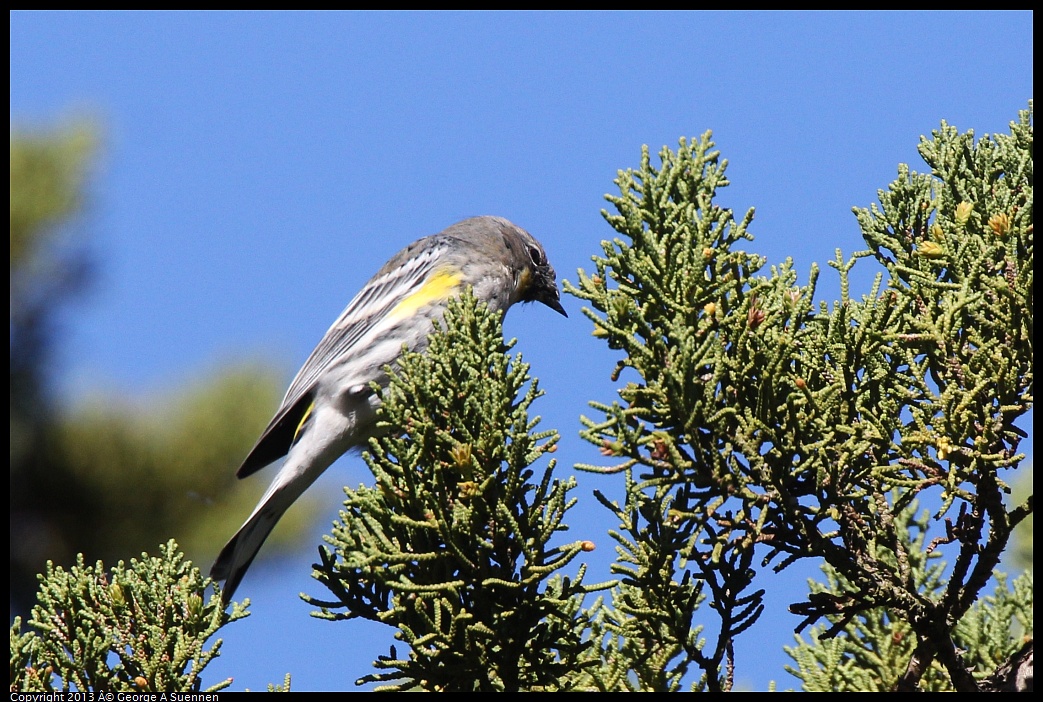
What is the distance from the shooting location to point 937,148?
111 inches

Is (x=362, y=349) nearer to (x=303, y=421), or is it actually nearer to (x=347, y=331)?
(x=347, y=331)

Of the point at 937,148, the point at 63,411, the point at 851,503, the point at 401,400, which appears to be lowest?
the point at 851,503

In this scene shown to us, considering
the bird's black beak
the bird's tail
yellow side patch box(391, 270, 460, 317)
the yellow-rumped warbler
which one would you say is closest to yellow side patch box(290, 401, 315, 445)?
the yellow-rumped warbler

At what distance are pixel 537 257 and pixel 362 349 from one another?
51.3 inches

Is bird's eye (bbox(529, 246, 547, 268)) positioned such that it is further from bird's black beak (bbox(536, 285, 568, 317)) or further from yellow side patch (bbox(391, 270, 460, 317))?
yellow side patch (bbox(391, 270, 460, 317))

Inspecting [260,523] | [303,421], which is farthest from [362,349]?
[260,523]

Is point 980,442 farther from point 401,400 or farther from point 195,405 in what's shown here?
point 195,405

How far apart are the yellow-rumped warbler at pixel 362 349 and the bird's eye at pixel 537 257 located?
0.06ft

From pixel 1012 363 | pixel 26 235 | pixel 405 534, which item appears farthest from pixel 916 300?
pixel 26 235

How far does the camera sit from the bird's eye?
5.21 meters

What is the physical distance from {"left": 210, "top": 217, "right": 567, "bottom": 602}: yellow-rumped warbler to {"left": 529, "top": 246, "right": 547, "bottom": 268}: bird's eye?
0.02 meters

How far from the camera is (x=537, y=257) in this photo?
17.3 feet

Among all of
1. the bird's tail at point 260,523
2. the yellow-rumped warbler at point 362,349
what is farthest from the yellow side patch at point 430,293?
the bird's tail at point 260,523

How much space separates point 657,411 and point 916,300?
76cm
